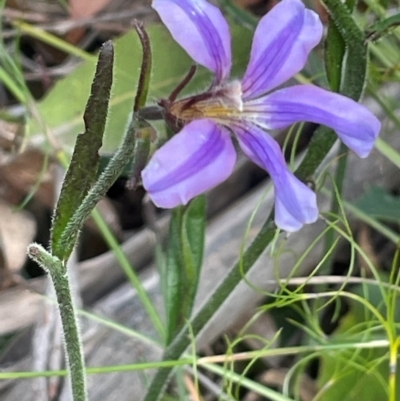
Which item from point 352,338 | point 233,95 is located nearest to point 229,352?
point 352,338

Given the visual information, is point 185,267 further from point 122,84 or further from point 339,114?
point 122,84

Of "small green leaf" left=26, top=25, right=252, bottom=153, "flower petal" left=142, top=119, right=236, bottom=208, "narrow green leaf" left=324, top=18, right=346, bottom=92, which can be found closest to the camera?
"flower petal" left=142, top=119, right=236, bottom=208

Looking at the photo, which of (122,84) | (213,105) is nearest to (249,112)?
(213,105)

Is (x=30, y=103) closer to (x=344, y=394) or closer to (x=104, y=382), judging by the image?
(x=104, y=382)

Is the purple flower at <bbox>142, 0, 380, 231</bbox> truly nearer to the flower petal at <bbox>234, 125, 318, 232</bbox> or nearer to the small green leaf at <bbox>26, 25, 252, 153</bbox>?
the flower petal at <bbox>234, 125, 318, 232</bbox>

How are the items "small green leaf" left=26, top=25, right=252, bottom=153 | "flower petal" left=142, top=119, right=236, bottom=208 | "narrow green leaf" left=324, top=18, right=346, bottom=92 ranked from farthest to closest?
1. "small green leaf" left=26, top=25, right=252, bottom=153
2. "narrow green leaf" left=324, top=18, right=346, bottom=92
3. "flower petal" left=142, top=119, right=236, bottom=208

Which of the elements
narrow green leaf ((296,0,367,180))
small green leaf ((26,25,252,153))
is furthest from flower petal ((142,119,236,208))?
small green leaf ((26,25,252,153))
